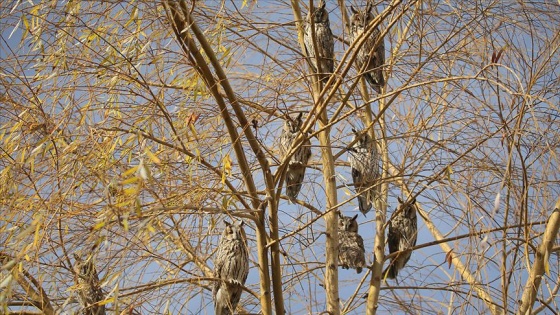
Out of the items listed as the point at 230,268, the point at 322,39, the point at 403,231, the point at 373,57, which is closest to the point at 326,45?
the point at 322,39

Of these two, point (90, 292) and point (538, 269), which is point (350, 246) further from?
point (90, 292)

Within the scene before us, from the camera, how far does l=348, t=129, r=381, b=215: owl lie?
11.5 ft

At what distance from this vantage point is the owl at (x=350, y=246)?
3629 mm

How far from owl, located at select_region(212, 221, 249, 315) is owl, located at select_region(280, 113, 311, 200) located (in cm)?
31

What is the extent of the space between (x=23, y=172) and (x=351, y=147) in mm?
1360

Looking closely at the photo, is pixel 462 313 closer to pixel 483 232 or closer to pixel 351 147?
pixel 483 232

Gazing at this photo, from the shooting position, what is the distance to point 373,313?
369 cm

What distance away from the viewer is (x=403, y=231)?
11.7 ft

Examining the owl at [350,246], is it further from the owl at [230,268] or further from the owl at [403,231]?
the owl at [230,268]

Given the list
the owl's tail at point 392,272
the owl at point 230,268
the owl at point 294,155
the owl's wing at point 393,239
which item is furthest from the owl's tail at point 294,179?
the owl's tail at point 392,272

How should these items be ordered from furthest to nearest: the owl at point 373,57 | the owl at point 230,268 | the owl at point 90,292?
the owl at point 373,57 → the owl at point 90,292 → the owl at point 230,268

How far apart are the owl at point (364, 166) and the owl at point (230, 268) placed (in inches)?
29.1

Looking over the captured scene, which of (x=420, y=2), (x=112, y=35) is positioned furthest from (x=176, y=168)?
(x=420, y=2)

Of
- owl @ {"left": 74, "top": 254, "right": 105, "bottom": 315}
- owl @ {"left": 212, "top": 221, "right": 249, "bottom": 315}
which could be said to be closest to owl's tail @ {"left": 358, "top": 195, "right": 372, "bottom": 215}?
owl @ {"left": 212, "top": 221, "right": 249, "bottom": 315}
